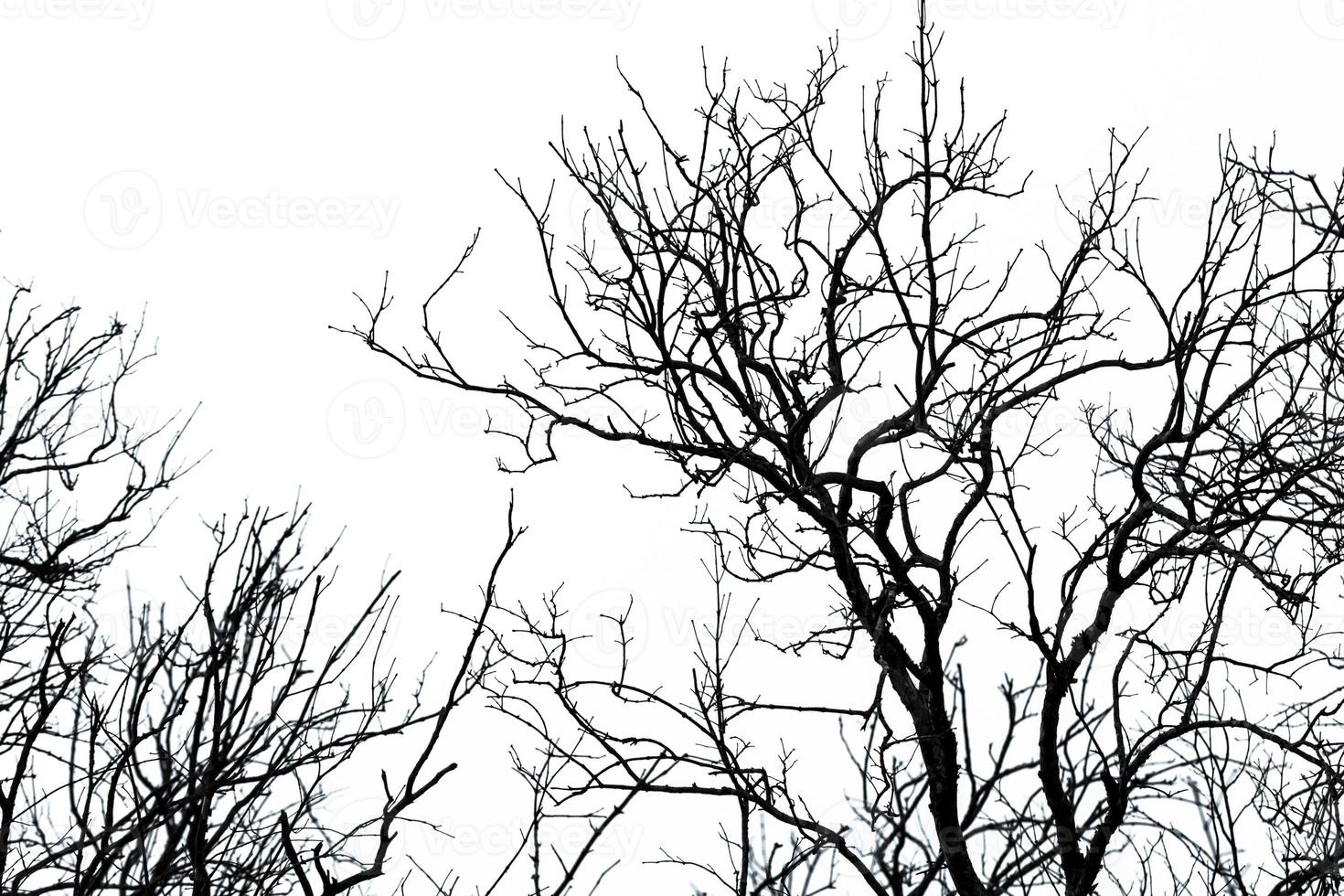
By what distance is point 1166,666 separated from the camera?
5.32 m

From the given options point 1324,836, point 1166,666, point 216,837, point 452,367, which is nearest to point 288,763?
point 216,837

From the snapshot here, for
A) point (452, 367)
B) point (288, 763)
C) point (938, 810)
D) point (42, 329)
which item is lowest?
point (288, 763)

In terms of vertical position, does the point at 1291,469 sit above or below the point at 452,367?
below

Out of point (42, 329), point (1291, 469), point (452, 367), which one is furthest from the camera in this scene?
point (42, 329)

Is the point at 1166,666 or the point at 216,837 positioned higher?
the point at 1166,666

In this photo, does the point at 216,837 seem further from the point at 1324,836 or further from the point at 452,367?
the point at 1324,836

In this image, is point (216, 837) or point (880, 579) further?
point (880, 579)

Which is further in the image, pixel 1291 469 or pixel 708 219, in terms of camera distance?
pixel 708 219

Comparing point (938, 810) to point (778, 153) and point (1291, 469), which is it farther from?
point (778, 153)

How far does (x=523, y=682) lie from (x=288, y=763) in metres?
2.38

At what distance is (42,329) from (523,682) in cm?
391

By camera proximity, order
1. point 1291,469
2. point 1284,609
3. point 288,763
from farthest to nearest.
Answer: point 1284,609 → point 1291,469 → point 288,763

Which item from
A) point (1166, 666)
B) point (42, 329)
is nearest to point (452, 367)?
point (42, 329)

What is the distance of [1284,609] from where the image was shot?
19.5ft
